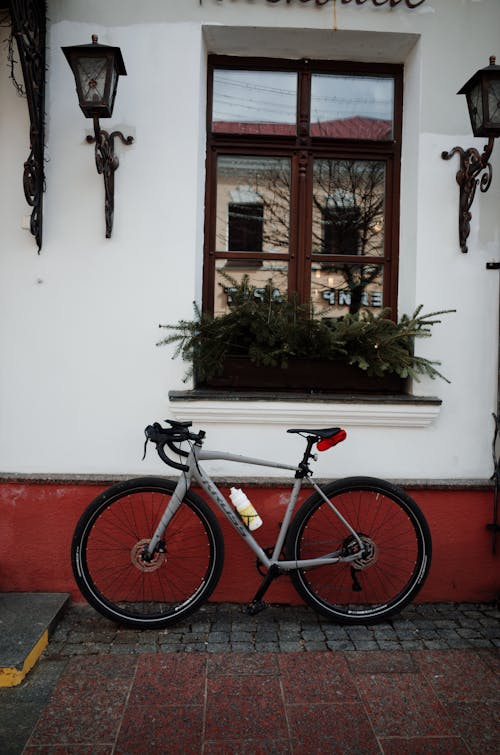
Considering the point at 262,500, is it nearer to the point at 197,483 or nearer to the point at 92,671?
the point at 197,483

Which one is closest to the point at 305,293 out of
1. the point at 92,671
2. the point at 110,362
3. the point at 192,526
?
the point at 110,362

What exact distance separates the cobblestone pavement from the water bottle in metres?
0.62

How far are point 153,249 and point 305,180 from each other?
114 cm

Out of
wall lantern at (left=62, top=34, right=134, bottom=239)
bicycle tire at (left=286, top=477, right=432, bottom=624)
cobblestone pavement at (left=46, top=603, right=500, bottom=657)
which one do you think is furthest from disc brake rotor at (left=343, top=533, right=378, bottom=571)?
wall lantern at (left=62, top=34, right=134, bottom=239)

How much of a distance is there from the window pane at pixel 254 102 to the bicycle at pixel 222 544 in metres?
2.06

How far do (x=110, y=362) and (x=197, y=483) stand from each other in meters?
0.93

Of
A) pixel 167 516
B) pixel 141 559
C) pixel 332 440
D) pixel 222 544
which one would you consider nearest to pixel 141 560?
pixel 141 559

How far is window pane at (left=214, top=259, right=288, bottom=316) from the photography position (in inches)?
164

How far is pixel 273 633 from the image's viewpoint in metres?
3.55

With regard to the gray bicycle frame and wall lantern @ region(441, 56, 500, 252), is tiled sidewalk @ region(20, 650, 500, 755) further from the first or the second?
wall lantern @ region(441, 56, 500, 252)

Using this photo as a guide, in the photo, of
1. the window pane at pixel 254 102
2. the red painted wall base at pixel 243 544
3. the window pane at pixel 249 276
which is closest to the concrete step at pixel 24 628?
the red painted wall base at pixel 243 544

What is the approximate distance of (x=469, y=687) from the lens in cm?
303

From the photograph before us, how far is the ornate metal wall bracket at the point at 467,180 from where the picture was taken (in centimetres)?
381

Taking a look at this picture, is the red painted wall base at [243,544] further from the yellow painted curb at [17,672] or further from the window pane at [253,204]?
the window pane at [253,204]
